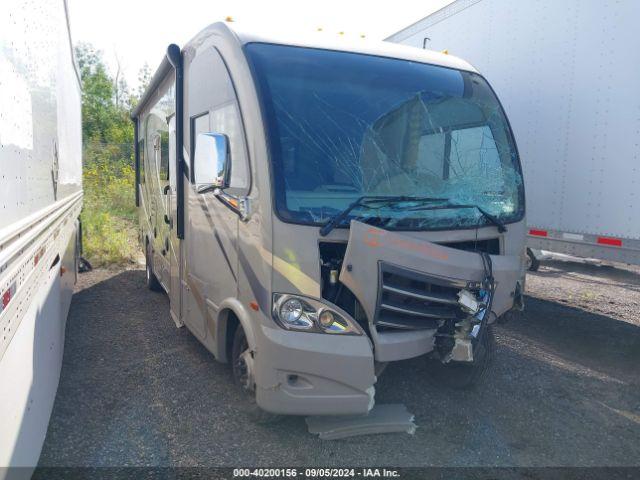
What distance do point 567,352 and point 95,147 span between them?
A: 20.4 meters

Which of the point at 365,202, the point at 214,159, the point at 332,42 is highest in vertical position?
the point at 332,42

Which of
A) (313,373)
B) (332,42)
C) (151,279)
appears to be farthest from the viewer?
(151,279)

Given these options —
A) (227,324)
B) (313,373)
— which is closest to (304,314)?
(313,373)

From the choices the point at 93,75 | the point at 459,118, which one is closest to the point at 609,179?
the point at 459,118

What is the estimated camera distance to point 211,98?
4.27 m

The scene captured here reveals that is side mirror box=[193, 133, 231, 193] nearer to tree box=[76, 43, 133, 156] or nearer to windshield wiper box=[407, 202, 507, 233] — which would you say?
windshield wiper box=[407, 202, 507, 233]

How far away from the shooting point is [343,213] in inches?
136

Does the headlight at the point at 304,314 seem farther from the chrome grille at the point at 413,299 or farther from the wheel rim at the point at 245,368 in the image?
the wheel rim at the point at 245,368

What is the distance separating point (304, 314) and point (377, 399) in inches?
52.4

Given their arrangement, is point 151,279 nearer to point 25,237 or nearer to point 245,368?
point 245,368

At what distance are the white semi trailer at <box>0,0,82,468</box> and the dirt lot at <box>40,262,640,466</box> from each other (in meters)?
0.60

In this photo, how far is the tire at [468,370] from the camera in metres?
4.36

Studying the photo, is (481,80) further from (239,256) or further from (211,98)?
(239,256)

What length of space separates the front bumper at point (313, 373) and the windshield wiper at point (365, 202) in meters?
0.65
